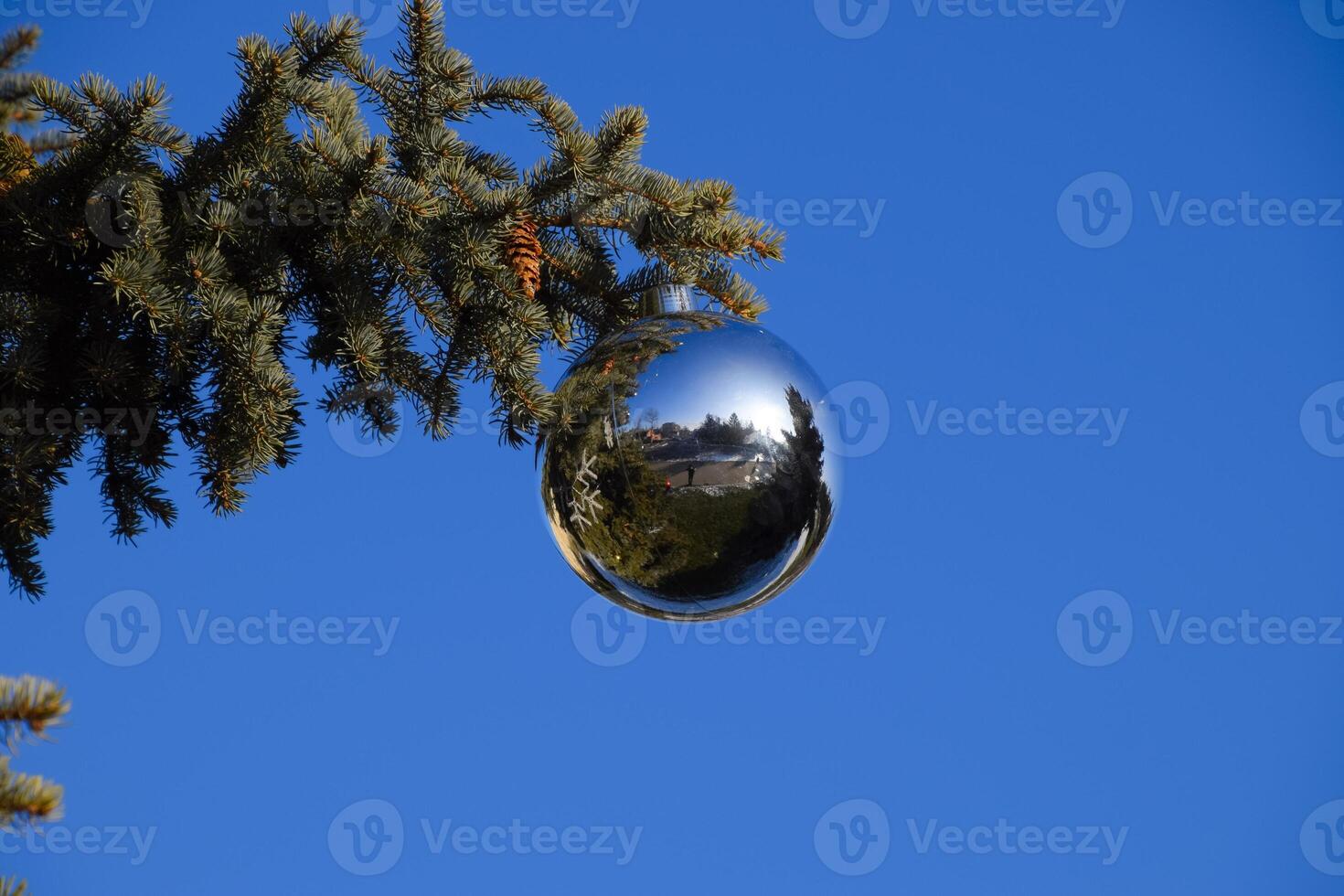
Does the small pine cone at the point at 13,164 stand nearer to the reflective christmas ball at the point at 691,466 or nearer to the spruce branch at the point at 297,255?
the spruce branch at the point at 297,255

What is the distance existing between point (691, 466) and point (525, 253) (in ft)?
2.57

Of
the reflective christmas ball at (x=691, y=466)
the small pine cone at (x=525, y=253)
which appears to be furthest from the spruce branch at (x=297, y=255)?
the reflective christmas ball at (x=691, y=466)

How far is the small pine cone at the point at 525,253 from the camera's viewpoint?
2513 millimetres

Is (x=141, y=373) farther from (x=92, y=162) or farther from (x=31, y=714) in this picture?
(x=31, y=714)

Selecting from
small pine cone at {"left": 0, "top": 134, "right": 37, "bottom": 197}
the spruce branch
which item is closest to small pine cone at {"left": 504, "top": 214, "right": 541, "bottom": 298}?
the spruce branch

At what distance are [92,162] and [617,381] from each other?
45.1 inches

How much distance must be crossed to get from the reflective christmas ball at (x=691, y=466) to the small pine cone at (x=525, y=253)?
445 millimetres

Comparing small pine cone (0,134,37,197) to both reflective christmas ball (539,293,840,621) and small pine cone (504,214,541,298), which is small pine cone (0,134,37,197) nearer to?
small pine cone (504,214,541,298)

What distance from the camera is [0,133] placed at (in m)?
2.57

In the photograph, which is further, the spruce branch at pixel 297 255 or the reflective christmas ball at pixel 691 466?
the spruce branch at pixel 297 255

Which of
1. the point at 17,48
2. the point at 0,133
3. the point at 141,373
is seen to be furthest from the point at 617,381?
the point at 17,48

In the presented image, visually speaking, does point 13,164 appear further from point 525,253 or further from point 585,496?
point 585,496

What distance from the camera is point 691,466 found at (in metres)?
1.93

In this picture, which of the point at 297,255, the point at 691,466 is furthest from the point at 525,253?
the point at 691,466
